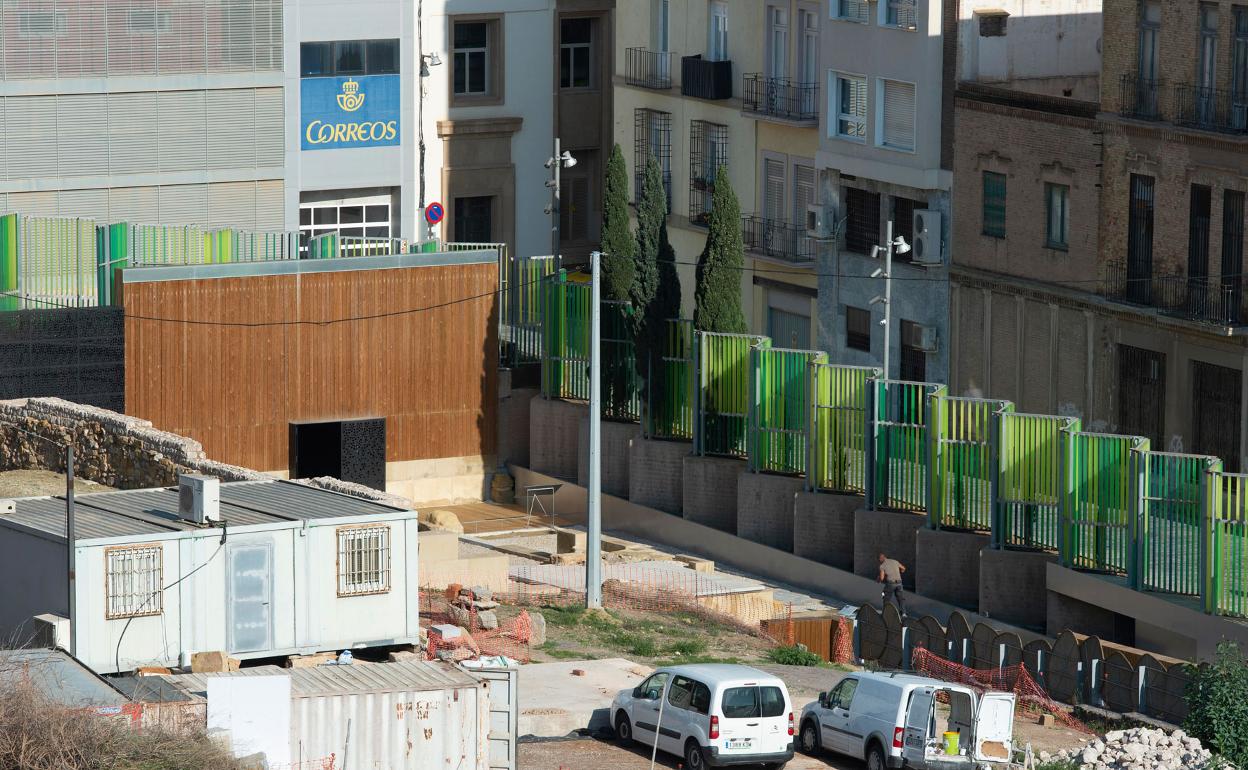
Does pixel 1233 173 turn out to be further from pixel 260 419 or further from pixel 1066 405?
pixel 260 419

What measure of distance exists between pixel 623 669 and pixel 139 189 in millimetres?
30671

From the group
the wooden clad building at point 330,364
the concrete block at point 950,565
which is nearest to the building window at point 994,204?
the concrete block at point 950,565

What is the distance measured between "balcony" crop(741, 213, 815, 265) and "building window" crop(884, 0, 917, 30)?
6.27 metres

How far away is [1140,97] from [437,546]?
18214 millimetres

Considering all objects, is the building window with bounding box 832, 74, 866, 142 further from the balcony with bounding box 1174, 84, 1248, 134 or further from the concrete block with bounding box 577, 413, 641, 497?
the balcony with bounding box 1174, 84, 1248, 134

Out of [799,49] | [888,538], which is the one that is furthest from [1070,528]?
[799,49]

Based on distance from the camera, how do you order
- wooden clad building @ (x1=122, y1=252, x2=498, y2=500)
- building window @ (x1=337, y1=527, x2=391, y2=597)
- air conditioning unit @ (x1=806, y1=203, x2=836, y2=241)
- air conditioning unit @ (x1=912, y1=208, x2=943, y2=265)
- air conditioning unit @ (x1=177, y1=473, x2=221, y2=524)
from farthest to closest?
air conditioning unit @ (x1=806, y1=203, x2=836, y2=241), air conditioning unit @ (x1=912, y1=208, x2=943, y2=265), wooden clad building @ (x1=122, y1=252, x2=498, y2=500), building window @ (x1=337, y1=527, x2=391, y2=597), air conditioning unit @ (x1=177, y1=473, x2=221, y2=524)

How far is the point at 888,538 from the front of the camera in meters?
45.9

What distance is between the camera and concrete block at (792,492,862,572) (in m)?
47.1

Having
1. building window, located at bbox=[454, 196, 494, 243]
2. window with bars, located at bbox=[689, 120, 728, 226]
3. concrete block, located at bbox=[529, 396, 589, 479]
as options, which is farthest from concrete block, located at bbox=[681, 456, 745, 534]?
building window, located at bbox=[454, 196, 494, 243]

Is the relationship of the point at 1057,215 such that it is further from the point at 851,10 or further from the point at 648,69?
the point at 648,69

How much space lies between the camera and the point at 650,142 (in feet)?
215

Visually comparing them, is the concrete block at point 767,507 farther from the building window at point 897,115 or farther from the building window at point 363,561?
the building window at point 363,561

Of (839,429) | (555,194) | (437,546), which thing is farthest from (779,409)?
(555,194)
